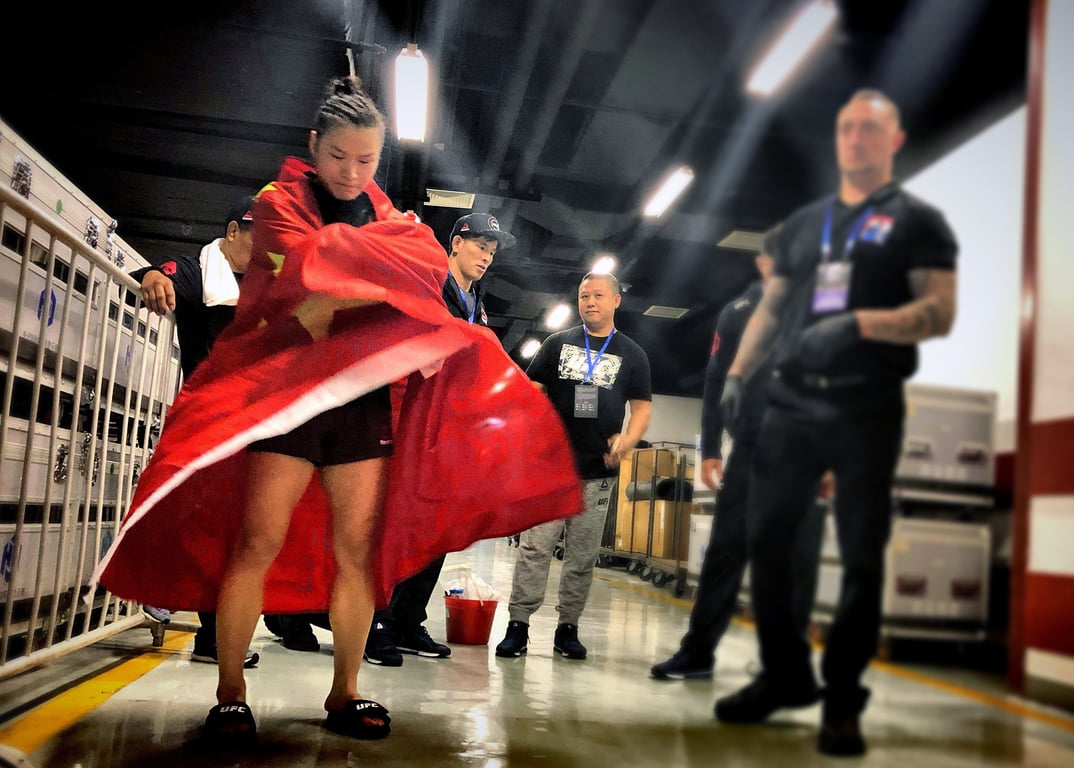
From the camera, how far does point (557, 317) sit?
3.28 ft

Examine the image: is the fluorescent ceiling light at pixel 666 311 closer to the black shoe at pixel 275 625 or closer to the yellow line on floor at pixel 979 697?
the yellow line on floor at pixel 979 697

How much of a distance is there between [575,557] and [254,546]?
825mm

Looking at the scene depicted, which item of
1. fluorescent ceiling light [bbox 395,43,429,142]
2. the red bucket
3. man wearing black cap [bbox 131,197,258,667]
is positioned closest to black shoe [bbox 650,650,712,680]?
fluorescent ceiling light [bbox 395,43,429,142]

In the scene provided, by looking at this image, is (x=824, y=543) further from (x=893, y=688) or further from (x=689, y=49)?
(x=689, y=49)

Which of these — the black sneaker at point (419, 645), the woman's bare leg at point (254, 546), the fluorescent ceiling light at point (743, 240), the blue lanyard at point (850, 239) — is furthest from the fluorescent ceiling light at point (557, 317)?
the black sneaker at point (419, 645)

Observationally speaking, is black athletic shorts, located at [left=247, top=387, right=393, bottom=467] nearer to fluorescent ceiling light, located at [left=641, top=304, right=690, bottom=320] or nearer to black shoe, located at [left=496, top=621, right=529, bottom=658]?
black shoe, located at [left=496, top=621, right=529, bottom=658]

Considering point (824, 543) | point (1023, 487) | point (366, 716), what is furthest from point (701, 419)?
point (366, 716)

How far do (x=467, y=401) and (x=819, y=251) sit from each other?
71cm

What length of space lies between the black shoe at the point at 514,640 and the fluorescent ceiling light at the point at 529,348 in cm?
42

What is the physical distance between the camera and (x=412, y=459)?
142cm

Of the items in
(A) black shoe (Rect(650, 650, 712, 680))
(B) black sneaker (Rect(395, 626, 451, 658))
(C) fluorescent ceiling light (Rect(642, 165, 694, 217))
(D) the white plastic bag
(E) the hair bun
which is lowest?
(B) black sneaker (Rect(395, 626, 451, 658))

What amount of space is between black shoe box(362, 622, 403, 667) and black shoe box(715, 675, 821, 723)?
1539 millimetres

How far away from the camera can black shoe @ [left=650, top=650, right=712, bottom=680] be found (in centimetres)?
85

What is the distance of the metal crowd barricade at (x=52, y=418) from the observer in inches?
85.8
